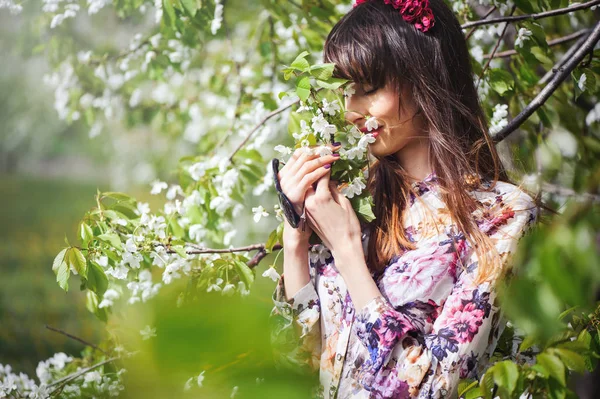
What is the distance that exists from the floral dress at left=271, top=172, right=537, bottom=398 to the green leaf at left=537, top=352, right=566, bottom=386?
0.22 m

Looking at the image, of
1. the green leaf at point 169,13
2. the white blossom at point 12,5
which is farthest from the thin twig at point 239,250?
the white blossom at point 12,5

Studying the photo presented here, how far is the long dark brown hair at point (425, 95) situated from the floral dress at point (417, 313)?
1.0 inches

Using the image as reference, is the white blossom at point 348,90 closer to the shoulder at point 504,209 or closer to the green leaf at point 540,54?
the shoulder at point 504,209

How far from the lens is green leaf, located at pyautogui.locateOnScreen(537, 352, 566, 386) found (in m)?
0.79

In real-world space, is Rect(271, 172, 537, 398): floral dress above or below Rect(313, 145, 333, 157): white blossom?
below

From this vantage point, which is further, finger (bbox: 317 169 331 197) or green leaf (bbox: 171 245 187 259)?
green leaf (bbox: 171 245 187 259)

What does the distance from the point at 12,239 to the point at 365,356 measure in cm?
689

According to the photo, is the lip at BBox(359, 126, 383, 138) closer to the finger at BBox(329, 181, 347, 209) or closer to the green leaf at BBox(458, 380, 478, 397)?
the finger at BBox(329, 181, 347, 209)

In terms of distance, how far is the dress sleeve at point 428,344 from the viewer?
3.37 ft

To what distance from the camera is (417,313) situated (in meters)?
1.11

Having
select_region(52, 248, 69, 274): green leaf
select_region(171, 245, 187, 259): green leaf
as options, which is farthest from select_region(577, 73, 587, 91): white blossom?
select_region(52, 248, 69, 274): green leaf

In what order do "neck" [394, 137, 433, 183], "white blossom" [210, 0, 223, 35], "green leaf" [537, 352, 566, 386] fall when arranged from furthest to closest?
"white blossom" [210, 0, 223, 35] → "neck" [394, 137, 433, 183] → "green leaf" [537, 352, 566, 386]

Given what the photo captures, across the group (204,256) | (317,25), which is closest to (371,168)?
(204,256)

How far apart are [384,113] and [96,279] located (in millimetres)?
689
